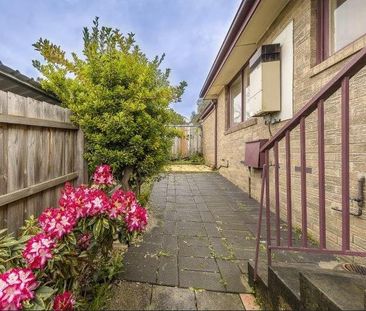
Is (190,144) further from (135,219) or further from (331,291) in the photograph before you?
(331,291)

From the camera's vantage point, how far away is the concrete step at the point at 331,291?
1.25 m

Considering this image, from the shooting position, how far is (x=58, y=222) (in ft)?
5.75

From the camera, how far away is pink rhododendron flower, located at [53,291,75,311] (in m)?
1.60

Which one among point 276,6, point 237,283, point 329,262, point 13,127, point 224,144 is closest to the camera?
point 237,283

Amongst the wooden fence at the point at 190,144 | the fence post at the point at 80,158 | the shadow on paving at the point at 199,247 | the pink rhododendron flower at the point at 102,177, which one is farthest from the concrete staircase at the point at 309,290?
the wooden fence at the point at 190,144

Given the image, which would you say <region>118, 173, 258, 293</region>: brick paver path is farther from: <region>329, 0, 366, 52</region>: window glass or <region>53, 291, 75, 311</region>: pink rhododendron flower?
<region>329, 0, 366, 52</region>: window glass

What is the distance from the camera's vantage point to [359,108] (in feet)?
8.16

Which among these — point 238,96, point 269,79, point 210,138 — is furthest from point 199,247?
point 210,138

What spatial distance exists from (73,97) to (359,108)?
128 inches

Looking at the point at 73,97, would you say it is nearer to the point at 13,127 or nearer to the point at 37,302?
the point at 13,127

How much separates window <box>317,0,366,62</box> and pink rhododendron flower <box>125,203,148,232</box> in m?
2.68

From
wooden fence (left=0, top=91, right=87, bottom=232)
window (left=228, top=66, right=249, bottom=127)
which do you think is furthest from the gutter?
wooden fence (left=0, top=91, right=87, bottom=232)

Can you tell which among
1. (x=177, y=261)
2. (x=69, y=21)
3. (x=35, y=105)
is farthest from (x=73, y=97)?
(x=69, y=21)

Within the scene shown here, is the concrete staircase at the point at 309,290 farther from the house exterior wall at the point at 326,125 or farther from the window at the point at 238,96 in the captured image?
the window at the point at 238,96
